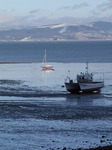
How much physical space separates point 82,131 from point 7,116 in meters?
8.68

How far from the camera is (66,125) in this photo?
1491 inches

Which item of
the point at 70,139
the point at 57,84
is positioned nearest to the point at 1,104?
the point at 70,139

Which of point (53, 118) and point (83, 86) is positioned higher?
point (83, 86)

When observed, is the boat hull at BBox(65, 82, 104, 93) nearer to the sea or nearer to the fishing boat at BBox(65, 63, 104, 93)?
the fishing boat at BBox(65, 63, 104, 93)

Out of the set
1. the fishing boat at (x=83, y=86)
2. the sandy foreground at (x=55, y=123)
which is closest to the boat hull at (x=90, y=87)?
the fishing boat at (x=83, y=86)

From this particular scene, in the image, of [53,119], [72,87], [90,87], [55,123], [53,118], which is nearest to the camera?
[55,123]

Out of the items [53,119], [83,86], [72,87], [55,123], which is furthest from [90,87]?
[55,123]

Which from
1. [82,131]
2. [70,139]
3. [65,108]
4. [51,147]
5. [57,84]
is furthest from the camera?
[57,84]

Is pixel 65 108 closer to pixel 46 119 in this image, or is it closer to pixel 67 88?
pixel 46 119

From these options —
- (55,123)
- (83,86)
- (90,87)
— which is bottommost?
(55,123)

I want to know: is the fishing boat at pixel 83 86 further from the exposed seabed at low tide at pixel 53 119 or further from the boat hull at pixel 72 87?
the exposed seabed at low tide at pixel 53 119

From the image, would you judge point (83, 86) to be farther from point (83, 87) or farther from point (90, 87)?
point (90, 87)

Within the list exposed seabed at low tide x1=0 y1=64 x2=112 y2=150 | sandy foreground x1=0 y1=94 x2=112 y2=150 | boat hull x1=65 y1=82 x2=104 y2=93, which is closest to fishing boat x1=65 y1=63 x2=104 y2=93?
boat hull x1=65 y1=82 x2=104 y2=93

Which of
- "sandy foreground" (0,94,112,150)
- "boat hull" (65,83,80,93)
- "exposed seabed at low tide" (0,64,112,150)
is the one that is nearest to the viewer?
"sandy foreground" (0,94,112,150)
